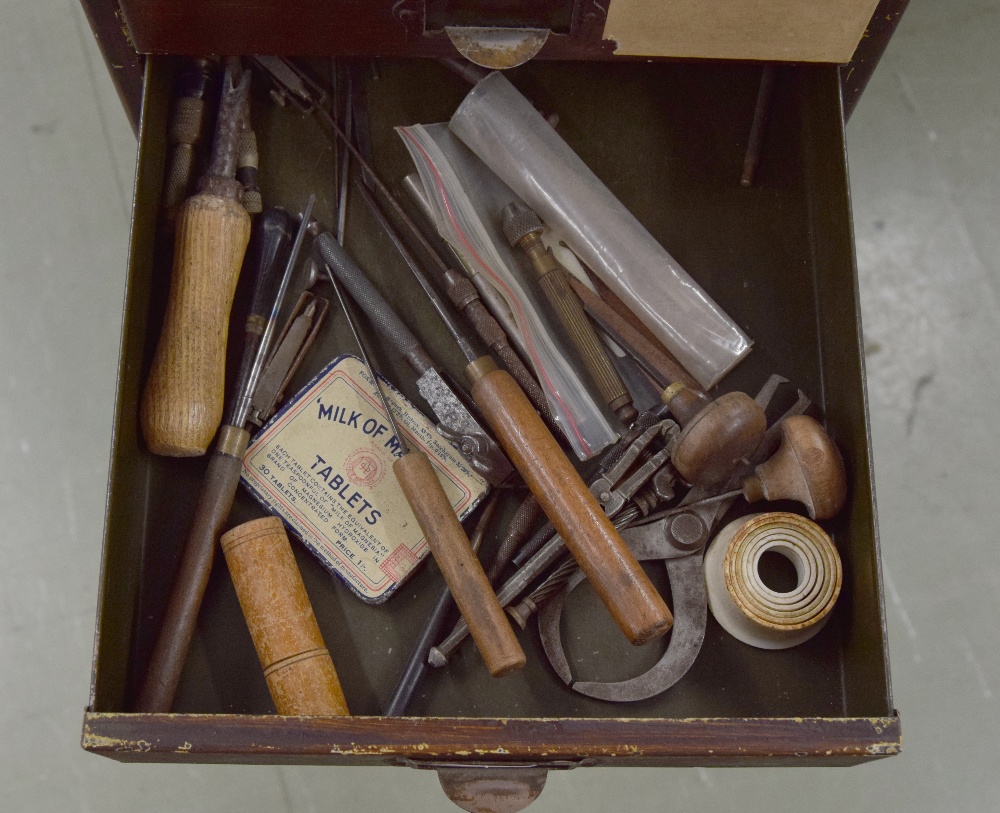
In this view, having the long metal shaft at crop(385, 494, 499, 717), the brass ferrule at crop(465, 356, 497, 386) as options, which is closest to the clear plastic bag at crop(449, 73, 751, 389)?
the brass ferrule at crop(465, 356, 497, 386)

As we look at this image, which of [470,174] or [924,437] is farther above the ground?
[470,174]

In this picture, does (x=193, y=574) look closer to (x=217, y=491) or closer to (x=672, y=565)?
(x=217, y=491)

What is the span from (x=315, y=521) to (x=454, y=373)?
0.56 ft

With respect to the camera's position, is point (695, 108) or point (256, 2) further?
point (695, 108)

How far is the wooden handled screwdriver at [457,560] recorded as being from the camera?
746mm

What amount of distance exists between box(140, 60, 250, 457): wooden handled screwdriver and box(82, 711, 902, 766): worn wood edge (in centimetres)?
22

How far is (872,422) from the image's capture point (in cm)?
107

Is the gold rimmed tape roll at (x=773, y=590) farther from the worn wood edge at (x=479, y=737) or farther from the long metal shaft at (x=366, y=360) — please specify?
the long metal shaft at (x=366, y=360)

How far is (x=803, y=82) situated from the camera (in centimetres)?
90

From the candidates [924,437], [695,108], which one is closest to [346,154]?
[695,108]

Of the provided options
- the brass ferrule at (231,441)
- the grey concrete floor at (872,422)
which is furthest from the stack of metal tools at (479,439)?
the grey concrete floor at (872,422)

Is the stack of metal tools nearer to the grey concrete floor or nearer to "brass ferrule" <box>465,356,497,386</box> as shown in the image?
"brass ferrule" <box>465,356,497,386</box>

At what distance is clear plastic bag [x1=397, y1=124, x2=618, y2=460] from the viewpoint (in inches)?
34.0

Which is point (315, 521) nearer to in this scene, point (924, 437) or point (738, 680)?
point (738, 680)
